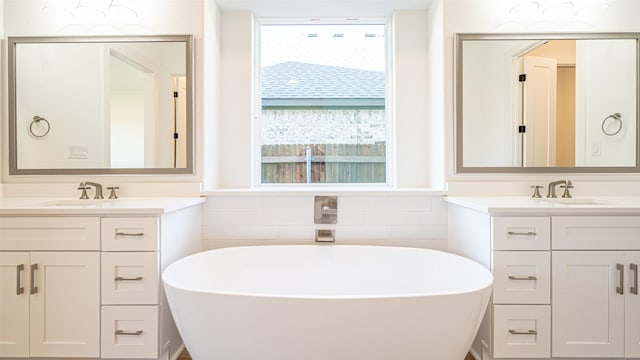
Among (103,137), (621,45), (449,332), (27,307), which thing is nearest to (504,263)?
(449,332)

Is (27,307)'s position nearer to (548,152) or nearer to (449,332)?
(449,332)

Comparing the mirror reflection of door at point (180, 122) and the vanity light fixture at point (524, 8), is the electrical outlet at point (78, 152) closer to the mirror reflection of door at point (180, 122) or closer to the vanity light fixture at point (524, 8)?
the mirror reflection of door at point (180, 122)

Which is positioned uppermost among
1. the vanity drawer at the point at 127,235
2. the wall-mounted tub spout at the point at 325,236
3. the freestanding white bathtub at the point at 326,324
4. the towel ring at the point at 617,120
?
the towel ring at the point at 617,120

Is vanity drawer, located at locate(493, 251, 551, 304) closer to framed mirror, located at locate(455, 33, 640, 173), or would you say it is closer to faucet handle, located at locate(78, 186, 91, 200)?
framed mirror, located at locate(455, 33, 640, 173)

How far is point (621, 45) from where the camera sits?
207 centimetres

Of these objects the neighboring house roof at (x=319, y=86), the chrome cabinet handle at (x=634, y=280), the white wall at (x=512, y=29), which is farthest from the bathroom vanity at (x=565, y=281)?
the neighboring house roof at (x=319, y=86)

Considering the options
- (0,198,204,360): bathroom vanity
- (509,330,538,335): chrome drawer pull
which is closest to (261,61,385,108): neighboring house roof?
(0,198,204,360): bathroom vanity

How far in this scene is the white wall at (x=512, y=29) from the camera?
2.06m

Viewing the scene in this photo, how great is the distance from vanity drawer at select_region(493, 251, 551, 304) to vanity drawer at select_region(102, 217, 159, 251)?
161 centimetres

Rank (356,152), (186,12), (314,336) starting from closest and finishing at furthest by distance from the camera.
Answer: (314,336)
(186,12)
(356,152)

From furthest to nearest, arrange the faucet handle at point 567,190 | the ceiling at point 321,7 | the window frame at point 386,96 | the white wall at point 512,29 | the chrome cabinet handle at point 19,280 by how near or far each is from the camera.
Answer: the window frame at point 386,96
the ceiling at point 321,7
the white wall at point 512,29
the faucet handle at point 567,190
the chrome cabinet handle at point 19,280

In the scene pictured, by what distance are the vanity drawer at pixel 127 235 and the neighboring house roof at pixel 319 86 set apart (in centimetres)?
128

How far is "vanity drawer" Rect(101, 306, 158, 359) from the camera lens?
5.00 ft

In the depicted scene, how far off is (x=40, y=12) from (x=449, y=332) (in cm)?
291
